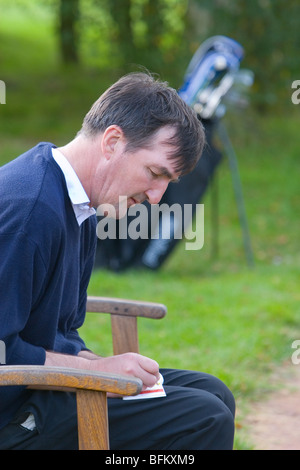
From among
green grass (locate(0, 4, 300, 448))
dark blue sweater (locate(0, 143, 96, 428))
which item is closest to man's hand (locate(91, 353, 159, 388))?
dark blue sweater (locate(0, 143, 96, 428))

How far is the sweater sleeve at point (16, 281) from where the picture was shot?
6.54 ft

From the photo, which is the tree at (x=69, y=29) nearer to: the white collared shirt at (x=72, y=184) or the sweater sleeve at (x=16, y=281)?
the white collared shirt at (x=72, y=184)

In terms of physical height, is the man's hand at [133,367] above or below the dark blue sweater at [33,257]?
below

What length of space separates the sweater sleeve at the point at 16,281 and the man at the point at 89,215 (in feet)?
0.04

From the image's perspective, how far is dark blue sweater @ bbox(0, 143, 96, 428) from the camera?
2.00 m

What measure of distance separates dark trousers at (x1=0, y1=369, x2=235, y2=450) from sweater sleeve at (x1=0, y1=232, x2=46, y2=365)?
254 millimetres

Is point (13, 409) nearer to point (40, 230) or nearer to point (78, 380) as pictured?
point (78, 380)

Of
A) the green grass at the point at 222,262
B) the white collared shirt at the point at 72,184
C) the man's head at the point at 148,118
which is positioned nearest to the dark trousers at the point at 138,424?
the white collared shirt at the point at 72,184

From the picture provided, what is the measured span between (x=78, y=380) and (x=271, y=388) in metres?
2.49

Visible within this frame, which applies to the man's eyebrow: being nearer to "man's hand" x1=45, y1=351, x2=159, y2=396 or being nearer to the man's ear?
the man's ear

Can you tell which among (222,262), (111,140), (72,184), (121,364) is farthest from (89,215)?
(222,262)

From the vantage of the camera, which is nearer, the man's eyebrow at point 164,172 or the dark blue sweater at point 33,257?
the dark blue sweater at point 33,257

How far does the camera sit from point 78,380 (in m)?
1.97

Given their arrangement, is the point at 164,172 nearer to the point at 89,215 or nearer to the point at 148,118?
the point at 148,118
